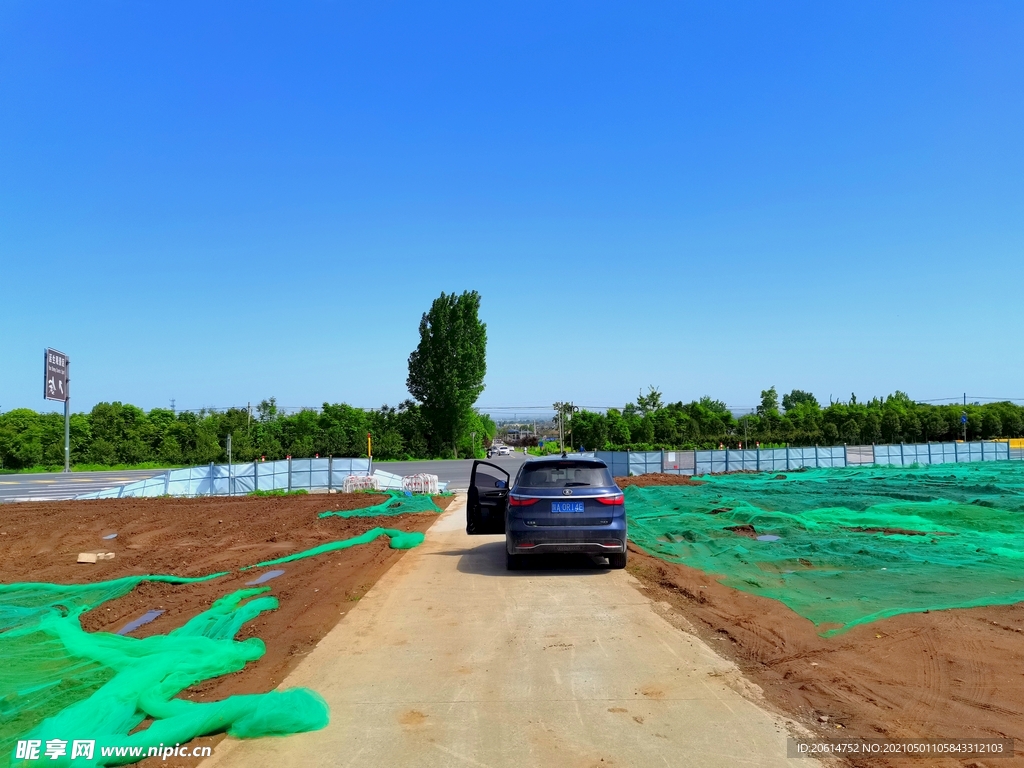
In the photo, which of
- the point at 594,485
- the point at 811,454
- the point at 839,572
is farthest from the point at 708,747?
the point at 811,454

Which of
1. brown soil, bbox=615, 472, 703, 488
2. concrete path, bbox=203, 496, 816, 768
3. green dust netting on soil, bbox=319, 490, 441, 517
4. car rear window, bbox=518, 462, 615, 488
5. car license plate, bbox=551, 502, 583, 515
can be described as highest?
car rear window, bbox=518, 462, 615, 488

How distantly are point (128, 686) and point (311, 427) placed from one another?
7144 cm

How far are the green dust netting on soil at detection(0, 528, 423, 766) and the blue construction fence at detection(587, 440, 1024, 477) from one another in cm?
3201

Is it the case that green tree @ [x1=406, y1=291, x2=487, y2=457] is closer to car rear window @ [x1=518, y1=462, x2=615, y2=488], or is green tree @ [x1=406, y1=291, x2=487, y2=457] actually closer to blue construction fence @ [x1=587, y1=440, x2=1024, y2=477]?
blue construction fence @ [x1=587, y1=440, x2=1024, y2=477]

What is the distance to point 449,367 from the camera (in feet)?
231

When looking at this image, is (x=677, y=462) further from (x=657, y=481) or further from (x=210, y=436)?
(x=210, y=436)

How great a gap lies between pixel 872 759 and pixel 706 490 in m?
22.5

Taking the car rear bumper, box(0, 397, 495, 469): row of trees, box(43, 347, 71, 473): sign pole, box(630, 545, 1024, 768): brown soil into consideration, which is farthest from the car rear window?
box(0, 397, 495, 469): row of trees

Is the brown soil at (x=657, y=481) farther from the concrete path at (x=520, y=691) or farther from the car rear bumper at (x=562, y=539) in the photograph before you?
the concrete path at (x=520, y=691)

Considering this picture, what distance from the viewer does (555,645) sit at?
6.16 meters

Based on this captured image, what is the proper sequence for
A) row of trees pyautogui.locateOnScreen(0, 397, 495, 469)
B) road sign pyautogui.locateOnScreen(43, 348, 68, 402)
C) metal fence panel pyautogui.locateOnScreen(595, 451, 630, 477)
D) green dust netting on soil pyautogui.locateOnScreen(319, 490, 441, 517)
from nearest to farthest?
green dust netting on soil pyautogui.locateOnScreen(319, 490, 441, 517) → road sign pyautogui.locateOnScreen(43, 348, 68, 402) → metal fence panel pyautogui.locateOnScreen(595, 451, 630, 477) → row of trees pyautogui.locateOnScreen(0, 397, 495, 469)

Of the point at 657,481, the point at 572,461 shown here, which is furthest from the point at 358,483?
the point at 572,461

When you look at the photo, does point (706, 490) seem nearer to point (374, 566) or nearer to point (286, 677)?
point (374, 566)

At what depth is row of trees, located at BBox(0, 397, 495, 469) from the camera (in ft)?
212
